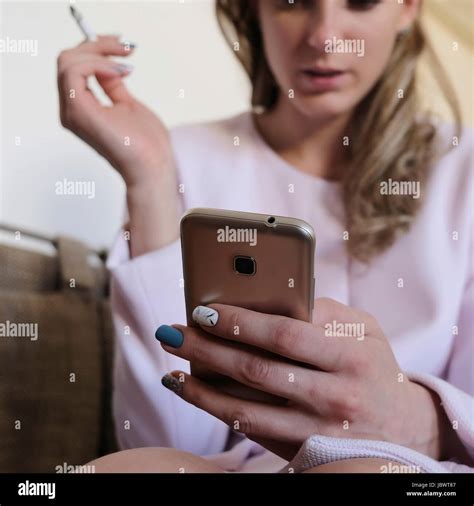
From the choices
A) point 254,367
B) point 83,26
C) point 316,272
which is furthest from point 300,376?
point 83,26

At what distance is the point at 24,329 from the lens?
0.80 meters

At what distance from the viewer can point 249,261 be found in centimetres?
55

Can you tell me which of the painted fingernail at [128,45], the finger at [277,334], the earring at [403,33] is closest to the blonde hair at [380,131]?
the earring at [403,33]

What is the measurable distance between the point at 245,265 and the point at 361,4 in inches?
12.9

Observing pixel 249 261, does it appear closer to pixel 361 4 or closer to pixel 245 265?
pixel 245 265

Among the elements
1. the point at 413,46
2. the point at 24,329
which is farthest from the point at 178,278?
the point at 413,46

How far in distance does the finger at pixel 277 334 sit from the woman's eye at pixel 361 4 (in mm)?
342

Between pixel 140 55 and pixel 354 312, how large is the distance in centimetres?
37

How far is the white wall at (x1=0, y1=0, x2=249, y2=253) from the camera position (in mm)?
719

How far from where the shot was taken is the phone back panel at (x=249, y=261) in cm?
53

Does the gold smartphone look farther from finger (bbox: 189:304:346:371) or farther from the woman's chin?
the woman's chin

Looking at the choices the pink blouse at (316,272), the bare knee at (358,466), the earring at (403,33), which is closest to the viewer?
the bare knee at (358,466)

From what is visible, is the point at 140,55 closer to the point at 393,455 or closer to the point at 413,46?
the point at 413,46

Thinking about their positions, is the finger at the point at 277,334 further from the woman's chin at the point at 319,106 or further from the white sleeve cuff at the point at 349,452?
the woman's chin at the point at 319,106
